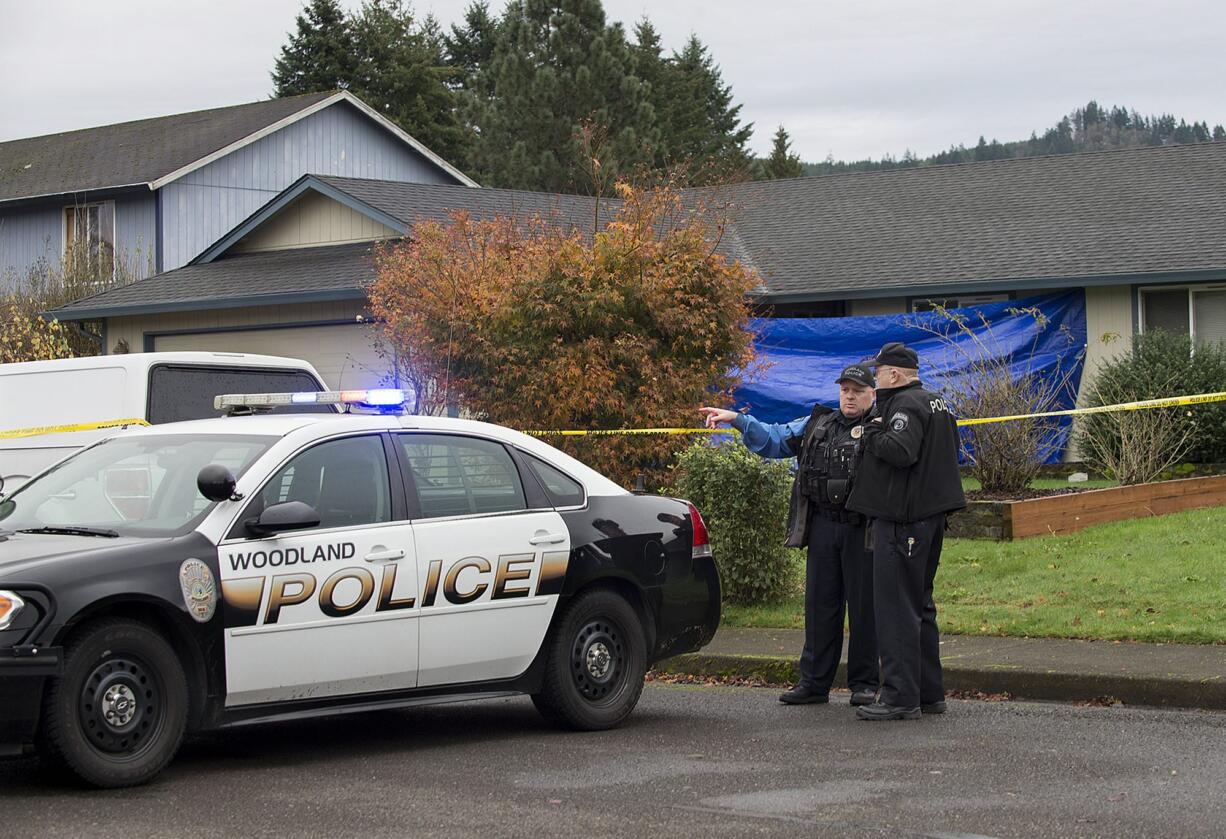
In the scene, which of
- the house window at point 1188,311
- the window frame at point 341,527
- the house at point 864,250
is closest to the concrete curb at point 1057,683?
the window frame at point 341,527

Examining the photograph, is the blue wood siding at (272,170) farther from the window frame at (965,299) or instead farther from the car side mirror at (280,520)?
the car side mirror at (280,520)

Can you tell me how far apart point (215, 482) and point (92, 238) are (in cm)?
2771

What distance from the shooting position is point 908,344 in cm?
2053

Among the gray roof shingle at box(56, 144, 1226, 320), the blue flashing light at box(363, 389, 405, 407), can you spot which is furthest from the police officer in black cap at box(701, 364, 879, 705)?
the gray roof shingle at box(56, 144, 1226, 320)

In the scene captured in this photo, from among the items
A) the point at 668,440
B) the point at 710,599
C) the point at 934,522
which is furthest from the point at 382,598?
the point at 668,440

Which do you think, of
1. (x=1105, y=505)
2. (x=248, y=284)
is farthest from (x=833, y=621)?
(x=248, y=284)

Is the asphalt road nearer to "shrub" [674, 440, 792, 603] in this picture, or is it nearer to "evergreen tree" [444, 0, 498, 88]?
"shrub" [674, 440, 792, 603]

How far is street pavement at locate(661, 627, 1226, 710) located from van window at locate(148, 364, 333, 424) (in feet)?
12.3

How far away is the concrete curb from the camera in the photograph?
8.52 m

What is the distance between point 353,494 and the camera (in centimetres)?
764

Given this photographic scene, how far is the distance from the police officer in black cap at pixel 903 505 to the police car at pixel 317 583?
3.08 ft

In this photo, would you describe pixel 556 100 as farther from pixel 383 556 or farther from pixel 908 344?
pixel 383 556

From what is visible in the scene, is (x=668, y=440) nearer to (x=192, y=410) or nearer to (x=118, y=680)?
(x=192, y=410)

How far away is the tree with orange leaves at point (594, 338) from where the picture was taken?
14.2 metres
